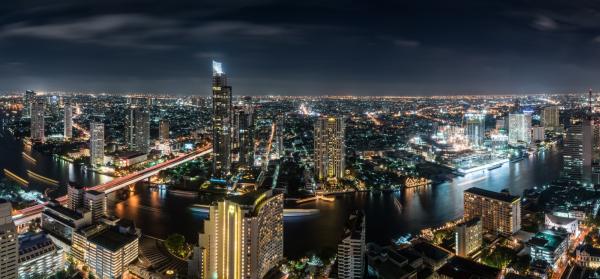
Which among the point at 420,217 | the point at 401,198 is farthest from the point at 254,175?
the point at 420,217

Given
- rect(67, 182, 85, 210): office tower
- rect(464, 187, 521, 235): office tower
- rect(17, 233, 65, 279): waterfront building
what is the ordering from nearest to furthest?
rect(17, 233, 65, 279): waterfront building
rect(464, 187, 521, 235): office tower
rect(67, 182, 85, 210): office tower

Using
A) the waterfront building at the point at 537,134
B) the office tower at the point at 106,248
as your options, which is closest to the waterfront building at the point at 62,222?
the office tower at the point at 106,248

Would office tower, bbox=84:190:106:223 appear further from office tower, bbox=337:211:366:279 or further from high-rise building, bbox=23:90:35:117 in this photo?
high-rise building, bbox=23:90:35:117

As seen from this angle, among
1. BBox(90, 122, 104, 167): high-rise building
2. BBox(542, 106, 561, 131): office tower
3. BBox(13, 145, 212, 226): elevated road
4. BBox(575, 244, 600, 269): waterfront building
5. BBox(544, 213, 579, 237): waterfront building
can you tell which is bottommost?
BBox(575, 244, 600, 269): waterfront building

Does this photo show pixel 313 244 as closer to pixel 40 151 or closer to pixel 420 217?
pixel 420 217

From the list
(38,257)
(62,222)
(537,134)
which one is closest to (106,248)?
(38,257)

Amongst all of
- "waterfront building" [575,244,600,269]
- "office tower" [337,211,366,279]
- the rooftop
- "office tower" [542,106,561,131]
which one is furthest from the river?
"office tower" [542,106,561,131]
